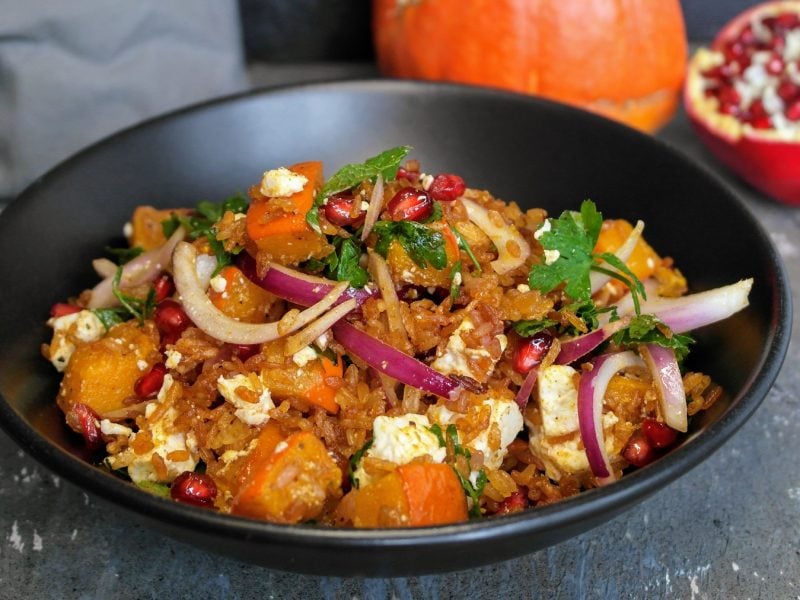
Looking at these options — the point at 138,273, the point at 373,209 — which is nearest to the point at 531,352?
the point at 373,209

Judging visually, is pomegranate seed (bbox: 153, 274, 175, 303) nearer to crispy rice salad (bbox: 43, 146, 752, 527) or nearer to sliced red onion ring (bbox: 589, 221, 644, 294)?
crispy rice salad (bbox: 43, 146, 752, 527)

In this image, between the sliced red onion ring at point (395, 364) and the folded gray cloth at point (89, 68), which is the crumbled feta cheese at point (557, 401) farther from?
the folded gray cloth at point (89, 68)

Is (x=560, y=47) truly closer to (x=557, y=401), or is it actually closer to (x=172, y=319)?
(x=557, y=401)

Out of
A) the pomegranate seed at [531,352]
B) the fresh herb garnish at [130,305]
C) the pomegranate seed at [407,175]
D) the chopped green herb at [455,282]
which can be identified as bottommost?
the fresh herb garnish at [130,305]

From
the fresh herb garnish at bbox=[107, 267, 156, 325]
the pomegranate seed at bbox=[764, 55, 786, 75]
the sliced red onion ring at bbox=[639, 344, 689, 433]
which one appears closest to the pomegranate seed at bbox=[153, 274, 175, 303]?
the fresh herb garnish at bbox=[107, 267, 156, 325]

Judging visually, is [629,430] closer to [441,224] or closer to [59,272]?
[441,224]

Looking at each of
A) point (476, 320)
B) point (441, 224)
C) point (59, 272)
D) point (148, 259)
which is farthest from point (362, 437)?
point (59, 272)

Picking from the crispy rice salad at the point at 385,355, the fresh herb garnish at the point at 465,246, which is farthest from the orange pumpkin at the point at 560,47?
the fresh herb garnish at the point at 465,246
